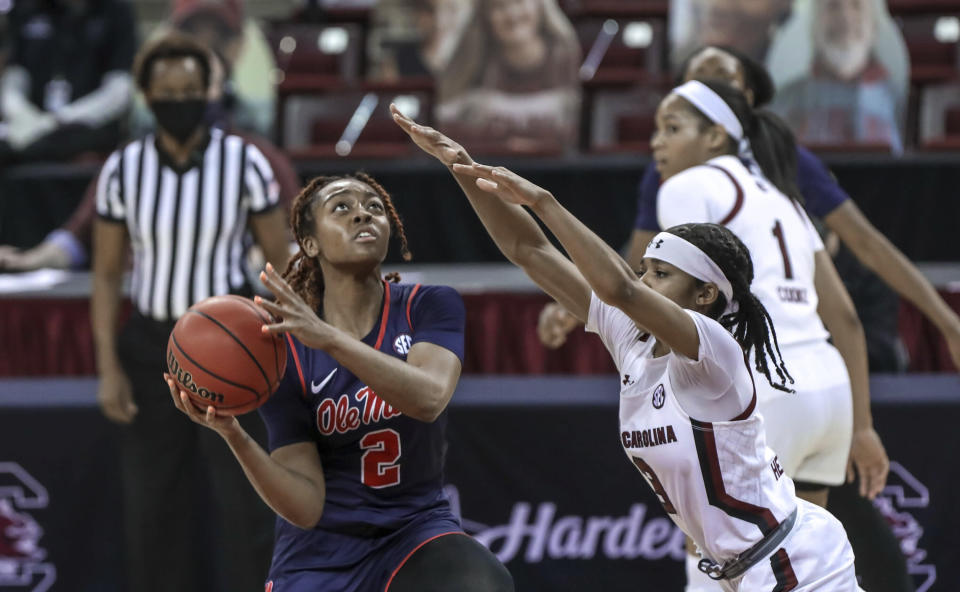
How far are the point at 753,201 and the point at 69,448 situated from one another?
2619 mm

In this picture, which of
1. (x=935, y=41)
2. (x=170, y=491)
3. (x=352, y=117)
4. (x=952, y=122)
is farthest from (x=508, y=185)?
(x=935, y=41)

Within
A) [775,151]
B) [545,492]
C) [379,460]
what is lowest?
[545,492]

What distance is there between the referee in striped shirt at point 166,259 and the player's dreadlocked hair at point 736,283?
2.00 m

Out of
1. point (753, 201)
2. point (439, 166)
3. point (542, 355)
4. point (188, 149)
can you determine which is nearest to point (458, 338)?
point (753, 201)

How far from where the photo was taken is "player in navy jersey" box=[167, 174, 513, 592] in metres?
2.87

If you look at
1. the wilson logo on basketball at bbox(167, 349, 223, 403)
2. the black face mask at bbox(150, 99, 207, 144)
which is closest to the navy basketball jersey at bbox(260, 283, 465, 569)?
the wilson logo on basketball at bbox(167, 349, 223, 403)

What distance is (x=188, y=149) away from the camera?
448cm

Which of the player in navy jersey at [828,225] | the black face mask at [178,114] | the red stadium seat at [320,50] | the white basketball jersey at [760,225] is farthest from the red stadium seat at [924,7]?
the white basketball jersey at [760,225]

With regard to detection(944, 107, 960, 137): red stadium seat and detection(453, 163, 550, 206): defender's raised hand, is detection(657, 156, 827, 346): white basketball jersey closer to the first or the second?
detection(453, 163, 550, 206): defender's raised hand

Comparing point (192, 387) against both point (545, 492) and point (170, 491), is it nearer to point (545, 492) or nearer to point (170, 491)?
point (170, 491)

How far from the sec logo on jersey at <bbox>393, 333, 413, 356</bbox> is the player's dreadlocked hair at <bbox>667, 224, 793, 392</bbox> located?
701 mm

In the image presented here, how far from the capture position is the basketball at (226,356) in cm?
272

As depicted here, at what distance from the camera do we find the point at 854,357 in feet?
11.5

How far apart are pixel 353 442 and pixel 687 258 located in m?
0.93
